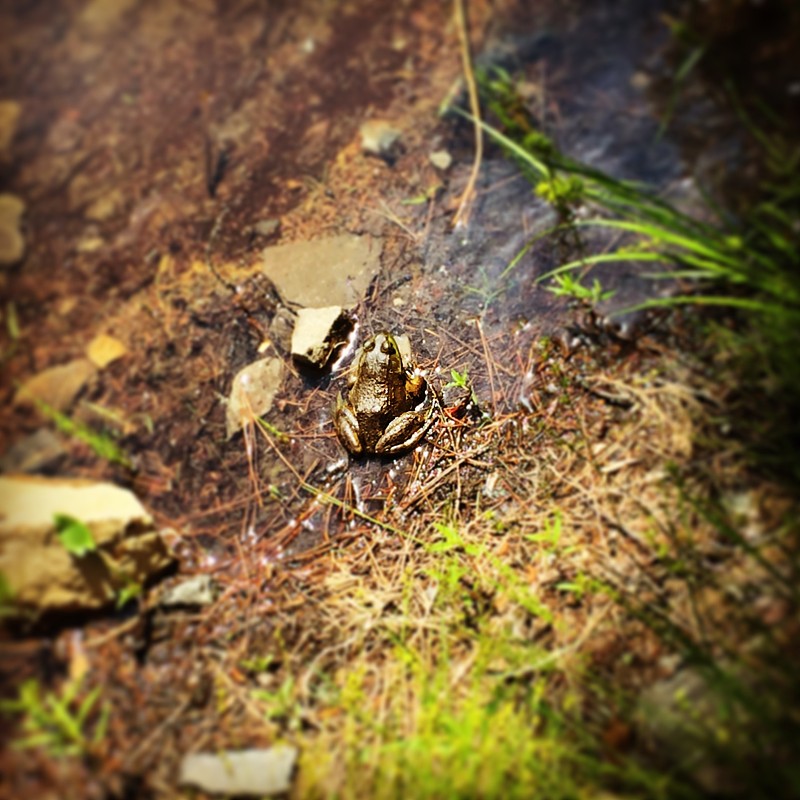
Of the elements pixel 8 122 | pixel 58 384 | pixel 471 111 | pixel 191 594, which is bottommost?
pixel 191 594

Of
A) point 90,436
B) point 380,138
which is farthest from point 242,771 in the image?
point 380,138

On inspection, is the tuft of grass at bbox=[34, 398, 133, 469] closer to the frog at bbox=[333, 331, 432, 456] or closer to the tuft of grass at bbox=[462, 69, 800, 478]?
the frog at bbox=[333, 331, 432, 456]

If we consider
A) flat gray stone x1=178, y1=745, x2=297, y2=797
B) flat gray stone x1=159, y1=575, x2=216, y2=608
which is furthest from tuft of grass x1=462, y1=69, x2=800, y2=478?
flat gray stone x1=159, y1=575, x2=216, y2=608

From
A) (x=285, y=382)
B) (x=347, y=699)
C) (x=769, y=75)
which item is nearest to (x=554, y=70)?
(x=769, y=75)

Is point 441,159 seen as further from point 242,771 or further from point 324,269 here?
point 242,771

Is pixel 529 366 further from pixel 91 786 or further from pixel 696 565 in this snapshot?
pixel 91 786

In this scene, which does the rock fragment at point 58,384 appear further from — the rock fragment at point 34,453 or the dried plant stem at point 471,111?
the dried plant stem at point 471,111
